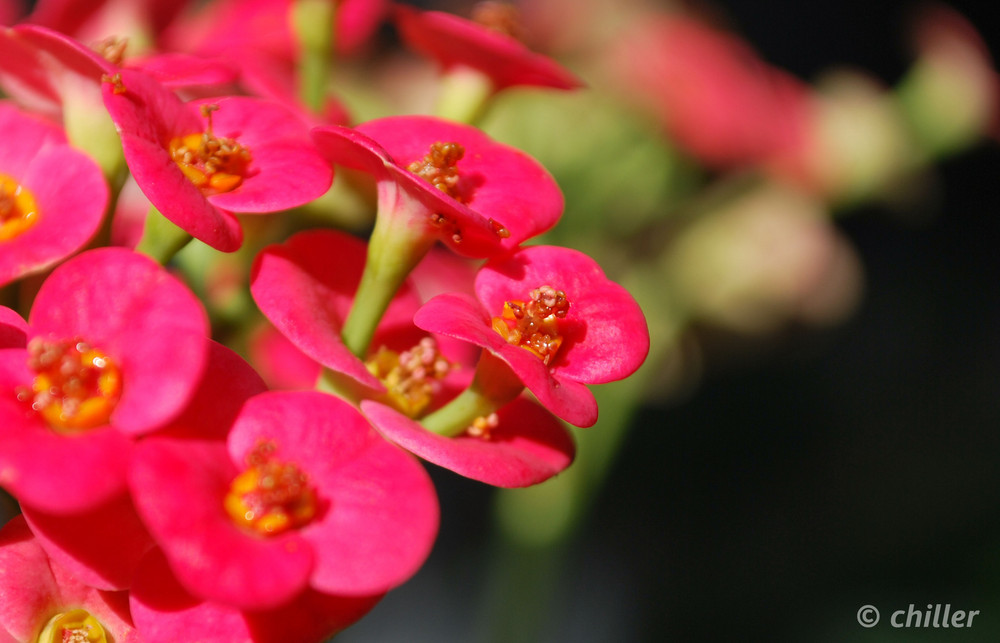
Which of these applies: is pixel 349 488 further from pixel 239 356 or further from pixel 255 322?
pixel 255 322

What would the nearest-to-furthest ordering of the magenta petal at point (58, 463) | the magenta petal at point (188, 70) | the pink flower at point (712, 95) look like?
the magenta petal at point (58, 463), the magenta petal at point (188, 70), the pink flower at point (712, 95)

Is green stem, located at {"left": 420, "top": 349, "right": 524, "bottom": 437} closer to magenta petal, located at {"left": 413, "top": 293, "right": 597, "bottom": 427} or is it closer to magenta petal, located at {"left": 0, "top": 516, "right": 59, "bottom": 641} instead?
magenta petal, located at {"left": 413, "top": 293, "right": 597, "bottom": 427}

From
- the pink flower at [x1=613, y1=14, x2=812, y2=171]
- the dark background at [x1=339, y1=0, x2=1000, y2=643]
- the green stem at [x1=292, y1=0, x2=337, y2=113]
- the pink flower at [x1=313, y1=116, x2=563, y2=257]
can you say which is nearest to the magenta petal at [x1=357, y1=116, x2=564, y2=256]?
the pink flower at [x1=313, y1=116, x2=563, y2=257]

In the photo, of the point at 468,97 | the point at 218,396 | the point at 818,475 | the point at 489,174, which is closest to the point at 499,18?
the point at 468,97

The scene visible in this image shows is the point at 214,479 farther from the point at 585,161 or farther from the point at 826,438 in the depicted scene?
the point at 826,438

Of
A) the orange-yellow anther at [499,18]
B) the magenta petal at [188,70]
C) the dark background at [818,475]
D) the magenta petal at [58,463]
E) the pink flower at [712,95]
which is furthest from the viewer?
the dark background at [818,475]

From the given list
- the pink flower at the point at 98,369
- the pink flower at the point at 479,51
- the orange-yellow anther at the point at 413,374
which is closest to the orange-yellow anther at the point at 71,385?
the pink flower at the point at 98,369

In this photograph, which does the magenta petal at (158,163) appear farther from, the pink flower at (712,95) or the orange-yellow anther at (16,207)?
the pink flower at (712,95)
